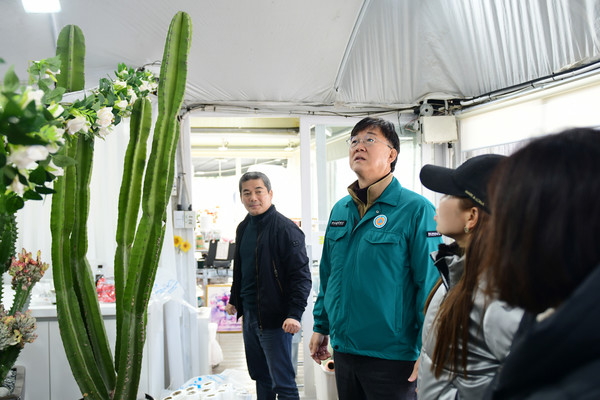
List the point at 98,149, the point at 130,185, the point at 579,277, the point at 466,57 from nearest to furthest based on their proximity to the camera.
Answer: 1. the point at 579,277
2. the point at 130,185
3. the point at 98,149
4. the point at 466,57

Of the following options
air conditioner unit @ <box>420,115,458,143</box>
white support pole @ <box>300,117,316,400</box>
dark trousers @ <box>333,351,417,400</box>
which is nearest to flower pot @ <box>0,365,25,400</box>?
dark trousers @ <box>333,351,417,400</box>

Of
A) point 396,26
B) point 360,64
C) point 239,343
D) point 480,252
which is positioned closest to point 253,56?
point 360,64

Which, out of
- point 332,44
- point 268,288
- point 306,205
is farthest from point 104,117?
point 306,205

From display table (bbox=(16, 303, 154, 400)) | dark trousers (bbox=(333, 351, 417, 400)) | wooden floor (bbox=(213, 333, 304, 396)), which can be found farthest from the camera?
wooden floor (bbox=(213, 333, 304, 396))

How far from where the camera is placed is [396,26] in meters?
3.00

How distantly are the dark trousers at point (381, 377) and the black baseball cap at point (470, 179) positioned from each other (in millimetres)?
708

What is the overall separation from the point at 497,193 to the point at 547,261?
108 millimetres

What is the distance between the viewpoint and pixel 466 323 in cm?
90

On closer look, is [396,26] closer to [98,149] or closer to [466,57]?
[466,57]

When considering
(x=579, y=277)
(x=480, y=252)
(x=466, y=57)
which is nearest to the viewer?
(x=579, y=277)

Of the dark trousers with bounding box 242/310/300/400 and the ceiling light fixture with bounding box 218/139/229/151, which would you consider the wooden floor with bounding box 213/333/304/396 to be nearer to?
the dark trousers with bounding box 242/310/300/400

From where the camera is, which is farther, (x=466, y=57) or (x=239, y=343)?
(x=239, y=343)

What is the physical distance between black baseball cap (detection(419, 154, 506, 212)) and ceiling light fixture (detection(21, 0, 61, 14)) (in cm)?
221

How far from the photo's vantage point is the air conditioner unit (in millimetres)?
3537
